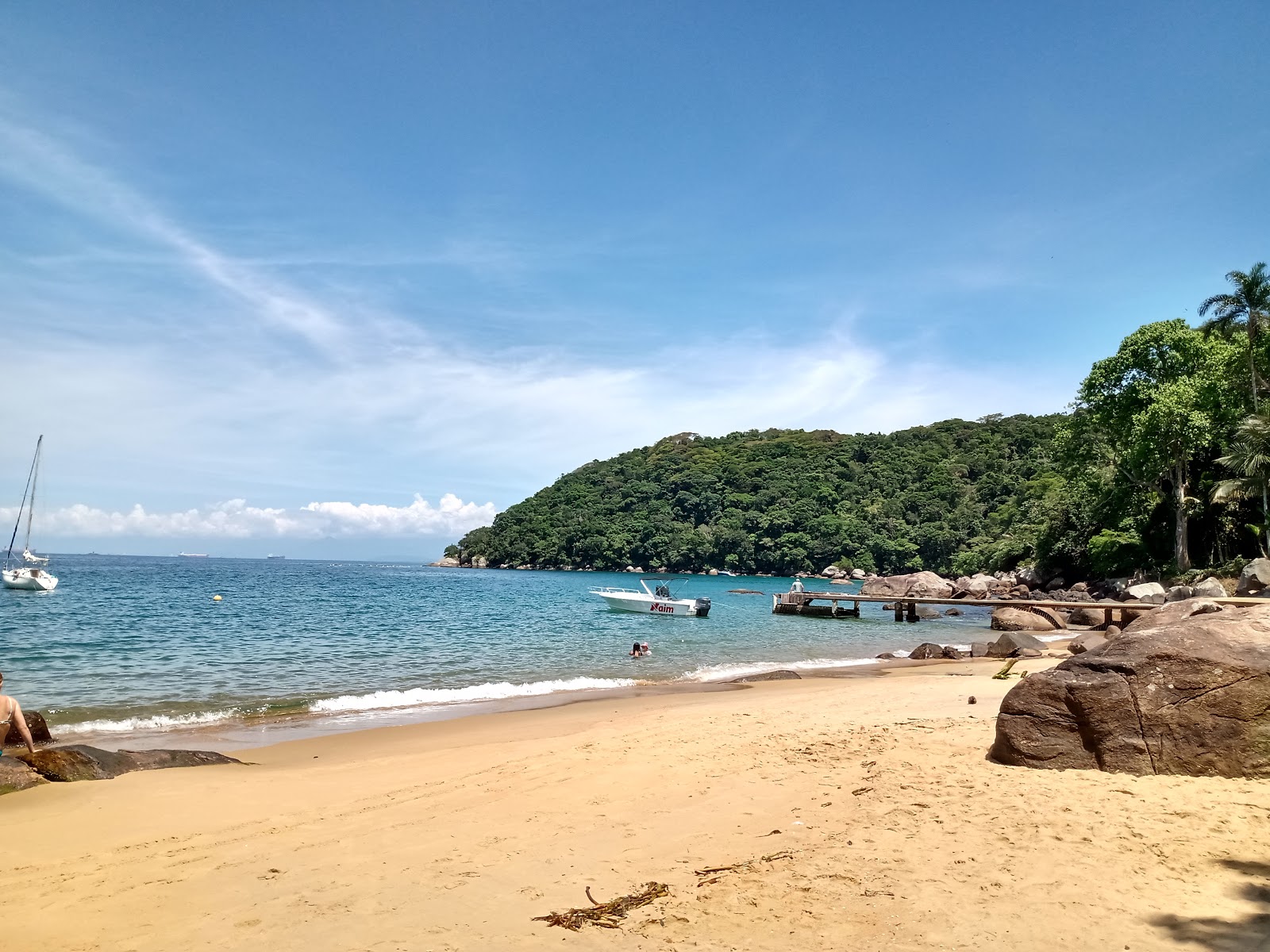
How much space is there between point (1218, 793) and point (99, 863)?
9.17 meters

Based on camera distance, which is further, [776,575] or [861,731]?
[776,575]

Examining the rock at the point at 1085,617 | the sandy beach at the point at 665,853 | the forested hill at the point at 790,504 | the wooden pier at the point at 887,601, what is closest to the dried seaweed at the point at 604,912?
the sandy beach at the point at 665,853

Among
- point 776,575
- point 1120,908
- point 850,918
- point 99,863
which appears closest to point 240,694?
point 99,863

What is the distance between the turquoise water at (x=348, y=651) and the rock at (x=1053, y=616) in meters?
3.60

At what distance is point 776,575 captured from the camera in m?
122

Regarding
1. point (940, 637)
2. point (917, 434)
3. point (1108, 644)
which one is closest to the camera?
point (1108, 644)

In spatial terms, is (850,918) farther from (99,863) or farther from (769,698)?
(769,698)

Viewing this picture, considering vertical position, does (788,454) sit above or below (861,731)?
above

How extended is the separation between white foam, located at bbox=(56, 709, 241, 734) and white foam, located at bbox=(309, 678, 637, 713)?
1770 millimetres

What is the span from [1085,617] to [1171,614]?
3037 cm

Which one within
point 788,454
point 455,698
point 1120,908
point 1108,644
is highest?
point 788,454

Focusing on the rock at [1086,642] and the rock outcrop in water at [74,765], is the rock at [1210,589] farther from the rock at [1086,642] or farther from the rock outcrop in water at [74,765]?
the rock outcrop in water at [74,765]

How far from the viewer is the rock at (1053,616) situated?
34.3 metres

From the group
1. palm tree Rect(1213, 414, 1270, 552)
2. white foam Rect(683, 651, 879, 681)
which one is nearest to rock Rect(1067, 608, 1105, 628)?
palm tree Rect(1213, 414, 1270, 552)
